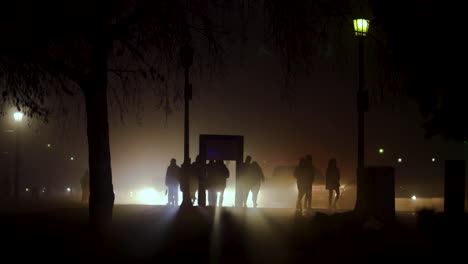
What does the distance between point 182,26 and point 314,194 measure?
21.8 m

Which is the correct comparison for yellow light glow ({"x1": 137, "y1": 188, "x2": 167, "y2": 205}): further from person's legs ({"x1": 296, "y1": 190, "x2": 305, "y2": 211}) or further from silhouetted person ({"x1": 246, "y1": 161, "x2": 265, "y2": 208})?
person's legs ({"x1": 296, "y1": 190, "x2": 305, "y2": 211})

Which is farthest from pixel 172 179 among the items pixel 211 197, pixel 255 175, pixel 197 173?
pixel 255 175

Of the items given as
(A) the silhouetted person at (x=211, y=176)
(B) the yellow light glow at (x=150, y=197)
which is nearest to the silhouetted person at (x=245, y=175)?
(A) the silhouetted person at (x=211, y=176)

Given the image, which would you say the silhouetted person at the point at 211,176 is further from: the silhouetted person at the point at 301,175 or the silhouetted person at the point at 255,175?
the silhouetted person at the point at 301,175

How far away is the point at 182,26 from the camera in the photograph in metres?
13.9

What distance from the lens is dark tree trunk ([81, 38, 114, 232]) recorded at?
47.2 ft

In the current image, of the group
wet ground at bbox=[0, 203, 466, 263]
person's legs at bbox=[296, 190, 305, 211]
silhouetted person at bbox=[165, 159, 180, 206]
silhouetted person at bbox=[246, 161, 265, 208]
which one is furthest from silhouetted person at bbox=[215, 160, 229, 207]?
→ wet ground at bbox=[0, 203, 466, 263]

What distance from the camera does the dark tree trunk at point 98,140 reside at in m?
14.4

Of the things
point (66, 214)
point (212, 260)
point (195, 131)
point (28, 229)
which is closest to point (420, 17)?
point (212, 260)

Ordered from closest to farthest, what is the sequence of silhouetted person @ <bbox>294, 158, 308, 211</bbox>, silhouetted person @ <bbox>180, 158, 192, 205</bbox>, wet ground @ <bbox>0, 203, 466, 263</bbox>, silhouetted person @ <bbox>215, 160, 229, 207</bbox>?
1. wet ground @ <bbox>0, 203, 466, 263</bbox>
2. silhouetted person @ <bbox>294, 158, 308, 211</bbox>
3. silhouetted person @ <bbox>215, 160, 229, 207</bbox>
4. silhouetted person @ <bbox>180, 158, 192, 205</bbox>

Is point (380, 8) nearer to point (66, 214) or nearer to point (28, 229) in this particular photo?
point (28, 229)

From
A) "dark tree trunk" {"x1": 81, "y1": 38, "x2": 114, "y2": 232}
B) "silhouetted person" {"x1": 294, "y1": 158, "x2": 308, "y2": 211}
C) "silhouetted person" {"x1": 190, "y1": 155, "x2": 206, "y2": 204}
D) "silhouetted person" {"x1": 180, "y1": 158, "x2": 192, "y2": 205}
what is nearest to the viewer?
"dark tree trunk" {"x1": 81, "y1": 38, "x2": 114, "y2": 232}

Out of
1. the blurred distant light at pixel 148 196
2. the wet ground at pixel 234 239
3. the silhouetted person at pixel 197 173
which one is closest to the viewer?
the wet ground at pixel 234 239

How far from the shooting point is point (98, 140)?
14.7 meters
